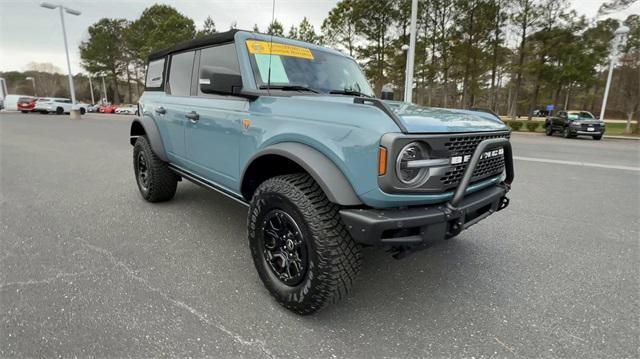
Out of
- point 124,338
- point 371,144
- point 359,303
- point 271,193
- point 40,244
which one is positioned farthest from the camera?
point 40,244

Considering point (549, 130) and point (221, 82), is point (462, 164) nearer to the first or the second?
point (221, 82)

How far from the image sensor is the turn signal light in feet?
5.27

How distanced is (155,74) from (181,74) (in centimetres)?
89

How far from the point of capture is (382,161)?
1.62m

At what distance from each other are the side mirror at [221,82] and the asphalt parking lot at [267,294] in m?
1.35

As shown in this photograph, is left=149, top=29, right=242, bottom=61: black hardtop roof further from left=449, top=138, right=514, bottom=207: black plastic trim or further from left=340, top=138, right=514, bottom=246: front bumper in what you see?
left=449, top=138, right=514, bottom=207: black plastic trim

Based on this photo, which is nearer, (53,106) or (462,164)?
(462,164)

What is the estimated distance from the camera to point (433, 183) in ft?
5.70

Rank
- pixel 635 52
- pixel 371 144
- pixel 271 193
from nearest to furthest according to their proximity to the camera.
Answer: pixel 371 144, pixel 271 193, pixel 635 52

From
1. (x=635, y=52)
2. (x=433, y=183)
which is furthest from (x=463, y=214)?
(x=635, y=52)

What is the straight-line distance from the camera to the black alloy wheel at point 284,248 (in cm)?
196

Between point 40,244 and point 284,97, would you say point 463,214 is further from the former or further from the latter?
point 40,244

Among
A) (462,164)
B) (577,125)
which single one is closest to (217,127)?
(462,164)

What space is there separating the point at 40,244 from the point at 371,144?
3.08 m
